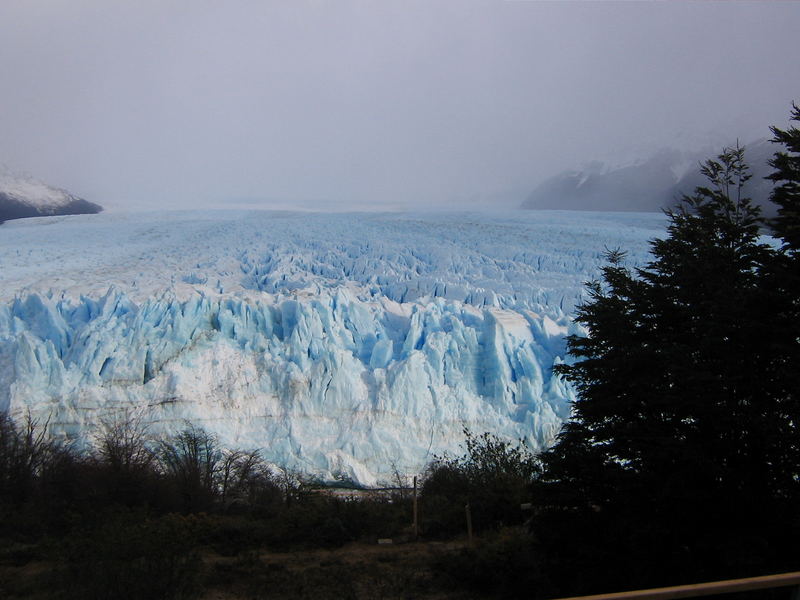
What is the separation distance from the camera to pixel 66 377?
14.1 m

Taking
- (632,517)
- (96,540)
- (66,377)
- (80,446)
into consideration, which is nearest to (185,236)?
(66,377)

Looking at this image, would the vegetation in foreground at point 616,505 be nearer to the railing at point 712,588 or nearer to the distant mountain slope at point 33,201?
the railing at point 712,588

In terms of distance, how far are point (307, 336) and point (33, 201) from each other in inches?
461

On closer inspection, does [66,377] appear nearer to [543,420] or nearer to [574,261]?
[543,420]

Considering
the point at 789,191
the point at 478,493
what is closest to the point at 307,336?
the point at 478,493

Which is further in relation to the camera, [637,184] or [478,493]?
→ [637,184]

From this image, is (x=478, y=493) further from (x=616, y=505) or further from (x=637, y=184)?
(x=637, y=184)

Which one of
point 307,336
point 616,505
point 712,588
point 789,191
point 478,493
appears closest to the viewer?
point 712,588

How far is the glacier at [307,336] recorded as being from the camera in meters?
14.0

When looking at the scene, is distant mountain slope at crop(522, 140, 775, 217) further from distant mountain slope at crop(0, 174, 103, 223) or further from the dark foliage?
distant mountain slope at crop(0, 174, 103, 223)

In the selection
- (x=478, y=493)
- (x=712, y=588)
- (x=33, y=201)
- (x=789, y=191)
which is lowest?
(x=478, y=493)

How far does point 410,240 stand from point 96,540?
1441 centimetres

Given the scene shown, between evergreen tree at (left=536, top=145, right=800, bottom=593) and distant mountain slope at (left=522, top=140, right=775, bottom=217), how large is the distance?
12775 millimetres

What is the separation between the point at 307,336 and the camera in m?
15.5
